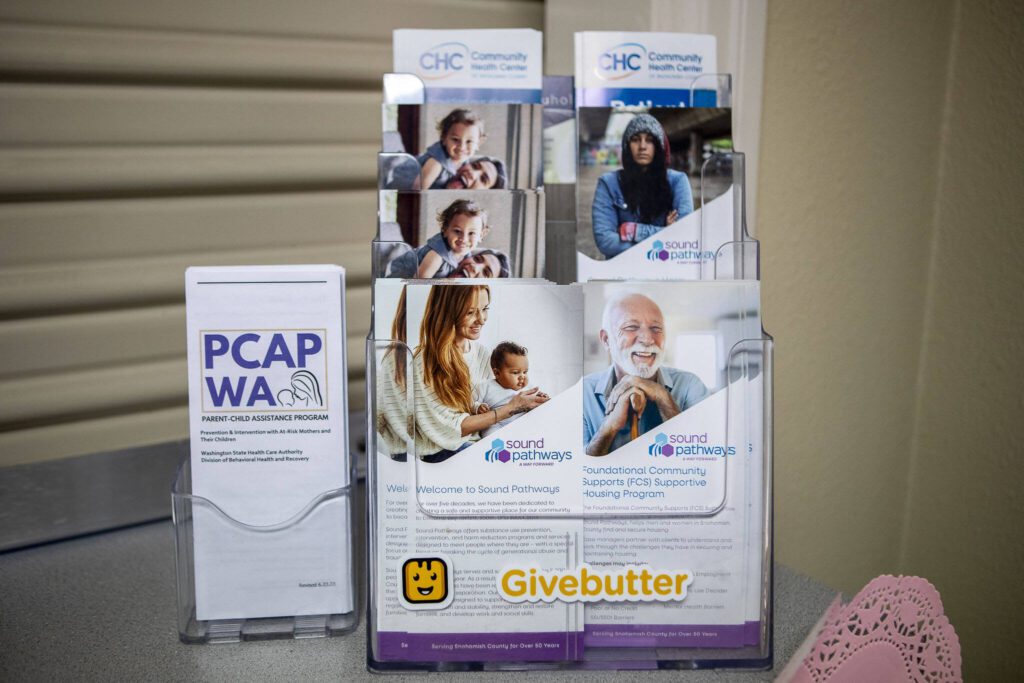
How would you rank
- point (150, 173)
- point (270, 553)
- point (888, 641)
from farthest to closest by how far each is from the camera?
point (150, 173) < point (270, 553) < point (888, 641)

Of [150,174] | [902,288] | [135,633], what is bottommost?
[135,633]

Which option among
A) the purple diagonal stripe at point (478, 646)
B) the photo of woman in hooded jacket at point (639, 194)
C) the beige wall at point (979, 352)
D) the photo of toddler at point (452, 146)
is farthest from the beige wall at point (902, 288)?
the purple diagonal stripe at point (478, 646)

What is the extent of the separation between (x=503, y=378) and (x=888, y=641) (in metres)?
0.34

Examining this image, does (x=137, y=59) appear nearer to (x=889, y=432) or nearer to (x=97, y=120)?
(x=97, y=120)

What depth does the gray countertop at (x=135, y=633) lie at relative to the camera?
70 cm

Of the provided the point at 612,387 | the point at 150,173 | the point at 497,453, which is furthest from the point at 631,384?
the point at 150,173

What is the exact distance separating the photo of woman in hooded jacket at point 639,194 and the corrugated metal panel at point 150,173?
1.38 feet

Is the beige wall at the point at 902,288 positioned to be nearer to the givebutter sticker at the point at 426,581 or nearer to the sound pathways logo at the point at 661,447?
the sound pathways logo at the point at 661,447

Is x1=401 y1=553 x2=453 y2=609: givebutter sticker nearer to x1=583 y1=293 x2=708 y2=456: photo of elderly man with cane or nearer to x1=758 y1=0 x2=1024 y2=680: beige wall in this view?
x1=583 y1=293 x2=708 y2=456: photo of elderly man with cane

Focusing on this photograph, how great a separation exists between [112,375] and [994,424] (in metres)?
1.05

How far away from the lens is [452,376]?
0.66 meters

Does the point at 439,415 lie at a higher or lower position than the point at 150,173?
lower

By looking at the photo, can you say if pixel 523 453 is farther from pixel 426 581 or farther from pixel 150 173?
pixel 150 173

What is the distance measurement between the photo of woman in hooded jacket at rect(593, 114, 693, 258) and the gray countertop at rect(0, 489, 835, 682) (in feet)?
1.19
